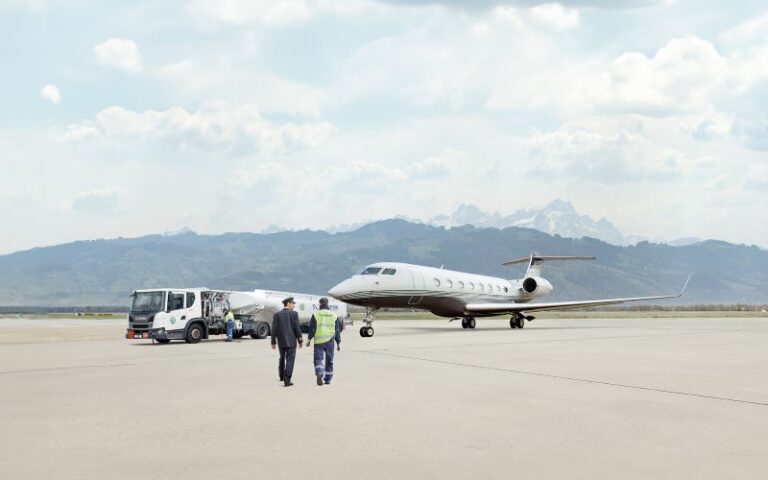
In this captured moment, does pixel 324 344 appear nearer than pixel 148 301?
Yes

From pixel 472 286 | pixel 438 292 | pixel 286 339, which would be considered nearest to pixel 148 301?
pixel 438 292

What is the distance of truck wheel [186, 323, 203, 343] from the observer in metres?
31.1

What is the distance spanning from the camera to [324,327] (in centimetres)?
1562

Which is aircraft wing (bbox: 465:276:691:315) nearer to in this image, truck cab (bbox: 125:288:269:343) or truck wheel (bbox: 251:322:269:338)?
truck wheel (bbox: 251:322:269:338)

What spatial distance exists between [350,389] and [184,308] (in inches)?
719

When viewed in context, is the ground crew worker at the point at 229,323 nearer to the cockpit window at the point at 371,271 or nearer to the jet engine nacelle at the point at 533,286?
the cockpit window at the point at 371,271

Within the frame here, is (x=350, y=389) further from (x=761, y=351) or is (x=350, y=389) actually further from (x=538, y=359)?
(x=761, y=351)

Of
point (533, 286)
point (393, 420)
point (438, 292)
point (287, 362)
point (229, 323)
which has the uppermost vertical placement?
point (533, 286)

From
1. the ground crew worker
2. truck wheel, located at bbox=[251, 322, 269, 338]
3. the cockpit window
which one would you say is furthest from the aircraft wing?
the ground crew worker

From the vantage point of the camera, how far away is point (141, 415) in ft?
37.6

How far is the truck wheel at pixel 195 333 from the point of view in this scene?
3111 cm

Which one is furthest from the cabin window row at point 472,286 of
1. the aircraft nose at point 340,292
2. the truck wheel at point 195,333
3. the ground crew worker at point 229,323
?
the truck wheel at point 195,333

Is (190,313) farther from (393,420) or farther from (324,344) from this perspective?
(393,420)

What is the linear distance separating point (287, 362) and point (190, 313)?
17361mm
